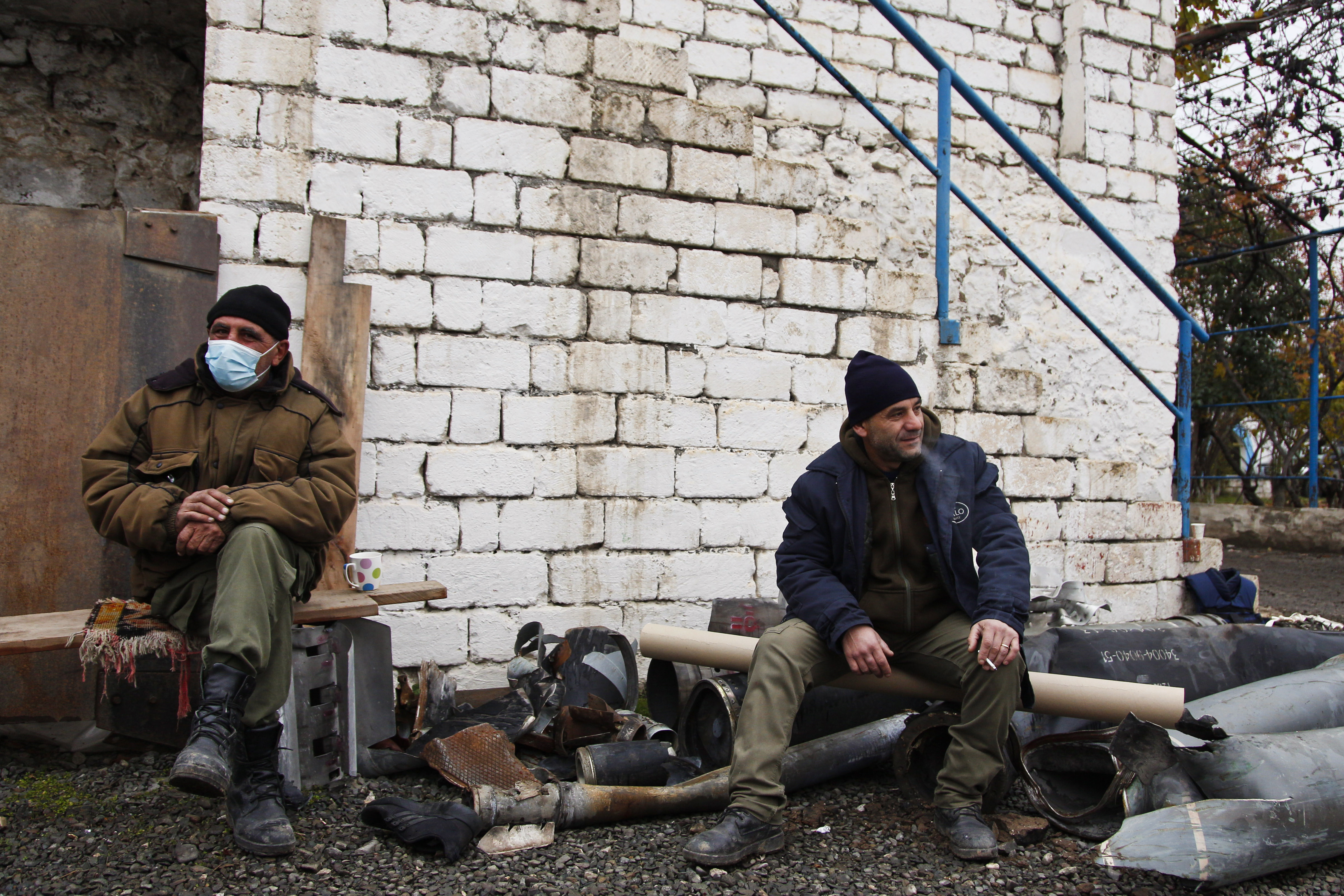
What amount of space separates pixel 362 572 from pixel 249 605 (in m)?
0.87

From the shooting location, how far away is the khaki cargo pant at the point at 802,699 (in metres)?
2.62

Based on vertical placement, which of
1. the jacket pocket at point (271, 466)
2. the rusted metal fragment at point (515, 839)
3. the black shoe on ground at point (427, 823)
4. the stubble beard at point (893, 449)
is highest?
the stubble beard at point (893, 449)

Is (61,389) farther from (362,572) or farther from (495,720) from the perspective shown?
(495,720)

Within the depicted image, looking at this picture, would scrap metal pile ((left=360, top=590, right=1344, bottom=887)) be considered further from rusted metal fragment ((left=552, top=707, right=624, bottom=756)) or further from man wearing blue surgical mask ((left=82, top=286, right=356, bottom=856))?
man wearing blue surgical mask ((left=82, top=286, right=356, bottom=856))

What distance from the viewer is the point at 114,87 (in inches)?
177

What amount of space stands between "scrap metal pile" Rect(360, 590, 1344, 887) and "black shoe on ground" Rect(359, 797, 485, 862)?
0.21 ft

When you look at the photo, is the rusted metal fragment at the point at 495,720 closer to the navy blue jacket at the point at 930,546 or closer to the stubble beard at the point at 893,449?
the navy blue jacket at the point at 930,546

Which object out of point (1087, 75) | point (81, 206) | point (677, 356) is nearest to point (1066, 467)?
point (677, 356)

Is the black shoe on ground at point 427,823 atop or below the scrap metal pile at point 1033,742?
below

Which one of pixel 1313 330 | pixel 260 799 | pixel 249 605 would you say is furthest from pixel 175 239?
pixel 1313 330

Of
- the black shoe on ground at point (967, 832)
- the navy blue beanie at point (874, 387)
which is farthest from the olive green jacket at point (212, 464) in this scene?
the black shoe on ground at point (967, 832)

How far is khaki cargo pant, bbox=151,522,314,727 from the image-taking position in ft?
8.46

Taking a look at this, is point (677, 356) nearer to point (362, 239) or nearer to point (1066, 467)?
point (362, 239)

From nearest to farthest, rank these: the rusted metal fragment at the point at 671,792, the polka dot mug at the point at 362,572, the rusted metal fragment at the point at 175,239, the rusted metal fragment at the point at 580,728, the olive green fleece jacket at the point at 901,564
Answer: the rusted metal fragment at the point at 671,792 → the olive green fleece jacket at the point at 901,564 → the rusted metal fragment at the point at 580,728 → the polka dot mug at the point at 362,572 → the rusted metal fragment at the point at 175,239
